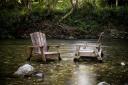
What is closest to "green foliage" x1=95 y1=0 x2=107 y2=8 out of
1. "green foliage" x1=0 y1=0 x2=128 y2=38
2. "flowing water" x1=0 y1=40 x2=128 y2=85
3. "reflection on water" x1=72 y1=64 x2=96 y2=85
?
"green foliage" x1=0 y1=0 x2=128 y2=38

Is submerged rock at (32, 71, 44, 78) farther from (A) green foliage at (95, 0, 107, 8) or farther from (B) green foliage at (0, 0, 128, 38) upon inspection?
(A) green foliage at (95, 0, 107, 8)

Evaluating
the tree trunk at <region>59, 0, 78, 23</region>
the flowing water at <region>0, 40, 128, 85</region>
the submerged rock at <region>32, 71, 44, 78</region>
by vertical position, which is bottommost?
the flowing water at <region>0, 40, 128, 85</region>

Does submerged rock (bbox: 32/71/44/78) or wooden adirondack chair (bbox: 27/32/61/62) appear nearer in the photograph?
submerged rock (bbox: 32/71/44/78)

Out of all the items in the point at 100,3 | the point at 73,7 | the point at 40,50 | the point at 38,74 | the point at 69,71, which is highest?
the point at 100,3

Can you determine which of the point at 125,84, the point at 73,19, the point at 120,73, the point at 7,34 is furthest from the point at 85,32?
the point at 125,84

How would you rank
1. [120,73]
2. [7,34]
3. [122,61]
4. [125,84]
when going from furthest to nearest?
[7,34] < [122,61] < [120,73] < [125,84]

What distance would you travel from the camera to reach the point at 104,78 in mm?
12508

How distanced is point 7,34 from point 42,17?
486 cm

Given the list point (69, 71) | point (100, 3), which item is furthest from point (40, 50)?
point (100, 3)

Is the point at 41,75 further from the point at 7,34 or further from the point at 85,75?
the point at 7,34

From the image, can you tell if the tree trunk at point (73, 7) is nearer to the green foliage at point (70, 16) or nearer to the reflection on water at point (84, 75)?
the green foliage at point (70, 16)

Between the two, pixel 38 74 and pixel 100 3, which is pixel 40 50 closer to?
pixel 38 74

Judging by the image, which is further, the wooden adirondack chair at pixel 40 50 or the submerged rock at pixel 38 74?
the wooden adirondack chair at pixel 40 50

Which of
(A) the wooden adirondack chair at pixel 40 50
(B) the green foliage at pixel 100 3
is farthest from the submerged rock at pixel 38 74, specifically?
(B) the green foliage at pixel 100 3
